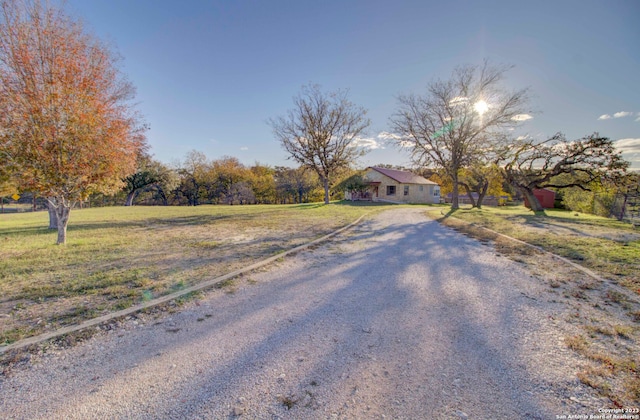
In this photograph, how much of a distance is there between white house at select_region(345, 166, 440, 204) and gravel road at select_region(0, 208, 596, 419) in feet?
97.6

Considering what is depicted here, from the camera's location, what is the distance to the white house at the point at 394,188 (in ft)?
108

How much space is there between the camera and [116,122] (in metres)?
7.06

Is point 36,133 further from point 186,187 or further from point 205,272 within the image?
point 186,187

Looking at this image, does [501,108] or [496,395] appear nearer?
[496,395]

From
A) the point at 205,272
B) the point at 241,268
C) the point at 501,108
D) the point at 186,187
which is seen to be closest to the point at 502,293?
the point at 241,268

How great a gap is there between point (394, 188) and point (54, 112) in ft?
102

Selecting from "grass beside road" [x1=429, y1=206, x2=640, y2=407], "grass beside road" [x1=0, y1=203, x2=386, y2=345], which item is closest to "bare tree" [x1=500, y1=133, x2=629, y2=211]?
"grass beside road" [x1=429, y1=206, x2=640, y2=407]

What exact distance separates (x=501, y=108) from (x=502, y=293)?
18463 mm

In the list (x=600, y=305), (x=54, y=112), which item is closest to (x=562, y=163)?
(x=600, y=305)

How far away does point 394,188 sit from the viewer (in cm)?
3294

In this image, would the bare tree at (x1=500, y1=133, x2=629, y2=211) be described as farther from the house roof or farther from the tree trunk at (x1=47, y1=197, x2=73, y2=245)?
the tree trunk at (x1=47, y1=197, x2=73, y2=245)

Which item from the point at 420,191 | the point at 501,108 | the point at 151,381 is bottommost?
the point at 151,381

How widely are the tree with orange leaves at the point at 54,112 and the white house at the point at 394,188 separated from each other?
29.1 m

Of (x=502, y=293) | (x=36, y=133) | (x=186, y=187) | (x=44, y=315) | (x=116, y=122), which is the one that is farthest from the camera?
(x=186, y=187)
